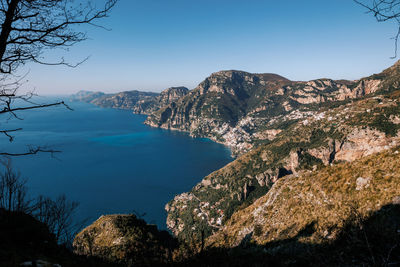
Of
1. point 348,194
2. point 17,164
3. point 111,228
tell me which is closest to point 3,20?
point 348,194

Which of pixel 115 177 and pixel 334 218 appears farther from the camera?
pixel 115 177

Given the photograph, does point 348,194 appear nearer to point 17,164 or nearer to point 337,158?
point 337,158

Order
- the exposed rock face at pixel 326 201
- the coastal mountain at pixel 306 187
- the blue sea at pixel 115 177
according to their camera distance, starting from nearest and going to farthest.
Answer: the exposed rock face at pixel 326 201 → the coastal mountain at pixel 306 187 → the blue sea at pixel 115 177

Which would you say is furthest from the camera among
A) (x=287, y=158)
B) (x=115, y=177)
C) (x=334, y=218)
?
(x=287, y=158)

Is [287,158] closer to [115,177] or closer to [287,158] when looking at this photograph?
[287,158]

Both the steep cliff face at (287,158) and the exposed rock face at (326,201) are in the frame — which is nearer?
the exposed rock face at (326,201)

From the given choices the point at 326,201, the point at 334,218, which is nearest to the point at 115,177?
the point at 326,201

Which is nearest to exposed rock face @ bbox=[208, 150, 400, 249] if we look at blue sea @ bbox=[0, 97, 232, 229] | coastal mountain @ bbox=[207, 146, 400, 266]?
coastal mountain @ bbox=[207, 146, 400, 266]

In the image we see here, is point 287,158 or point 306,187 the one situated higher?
point 306,187

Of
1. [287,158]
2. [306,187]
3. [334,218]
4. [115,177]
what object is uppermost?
[334,218]

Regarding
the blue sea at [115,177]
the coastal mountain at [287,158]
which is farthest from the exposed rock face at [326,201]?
the blue sea at [115,177]

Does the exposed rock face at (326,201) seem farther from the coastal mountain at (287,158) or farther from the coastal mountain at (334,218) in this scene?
the coastal mountain at (287,158)
